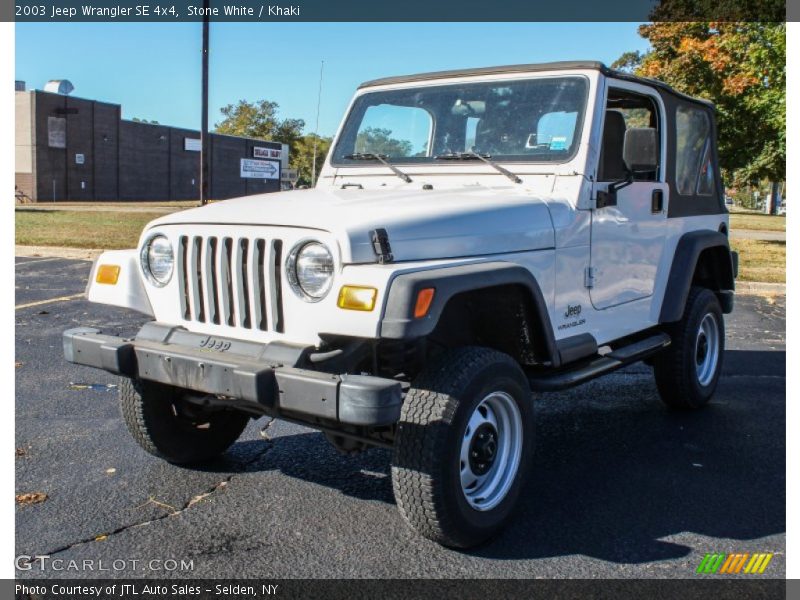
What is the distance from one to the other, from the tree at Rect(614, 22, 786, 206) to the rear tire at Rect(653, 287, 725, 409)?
43.2 feet

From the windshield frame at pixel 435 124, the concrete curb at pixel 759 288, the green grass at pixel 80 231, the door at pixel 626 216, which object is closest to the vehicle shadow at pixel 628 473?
the door at pixel 626 216

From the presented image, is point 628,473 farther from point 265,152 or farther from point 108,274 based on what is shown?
point 265,152

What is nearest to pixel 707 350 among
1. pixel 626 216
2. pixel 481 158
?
pixel 626 216

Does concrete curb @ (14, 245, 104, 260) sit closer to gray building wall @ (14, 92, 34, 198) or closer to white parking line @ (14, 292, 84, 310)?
white parking line @ (14, 292, 84, 310)

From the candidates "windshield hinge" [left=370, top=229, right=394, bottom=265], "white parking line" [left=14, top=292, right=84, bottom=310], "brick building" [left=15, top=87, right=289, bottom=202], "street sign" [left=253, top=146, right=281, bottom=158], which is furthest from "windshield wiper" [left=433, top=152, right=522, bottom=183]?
"street sign" [left=253, top=146, right=281, bottom=158]

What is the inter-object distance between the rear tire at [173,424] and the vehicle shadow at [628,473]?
27 centimetres

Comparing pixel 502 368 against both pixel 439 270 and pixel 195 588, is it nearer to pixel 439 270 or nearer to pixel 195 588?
pixel 439 270

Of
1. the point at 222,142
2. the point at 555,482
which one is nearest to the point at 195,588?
the point at 555,482

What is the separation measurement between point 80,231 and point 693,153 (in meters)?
16.4

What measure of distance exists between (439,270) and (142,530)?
1.81 meters

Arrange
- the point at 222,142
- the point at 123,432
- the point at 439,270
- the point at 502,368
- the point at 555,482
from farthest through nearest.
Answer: the point at 222,142 → the point at 123,432 → the point at 555,482 → the point at 502,368 → the point at 439,270

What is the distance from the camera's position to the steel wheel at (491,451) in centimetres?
355

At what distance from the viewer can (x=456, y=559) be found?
11.3ft

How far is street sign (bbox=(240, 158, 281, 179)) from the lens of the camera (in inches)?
2410
